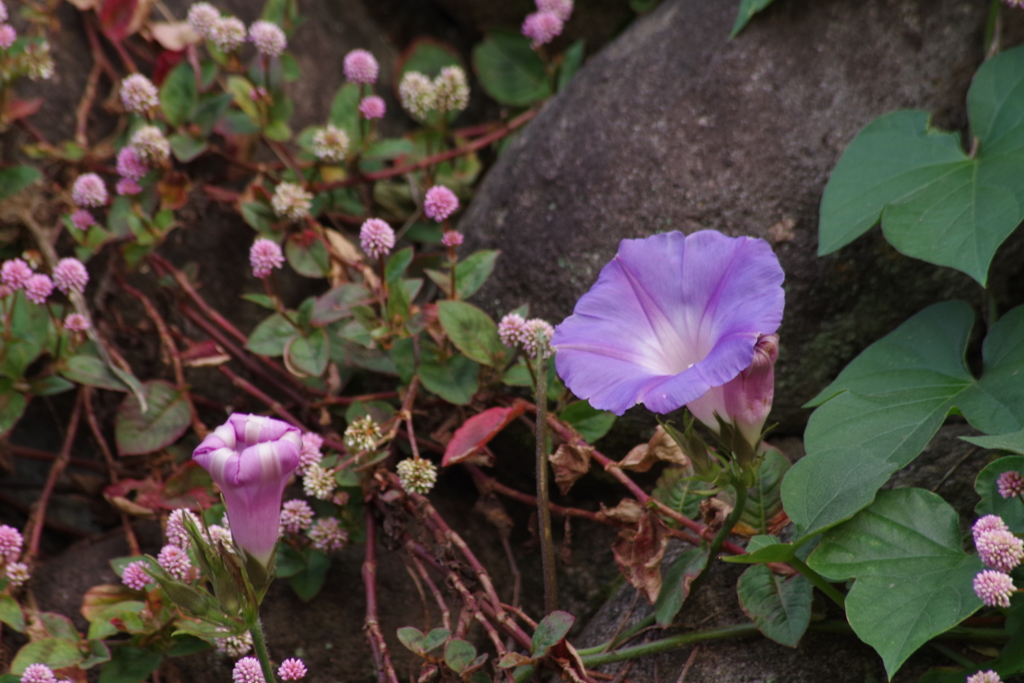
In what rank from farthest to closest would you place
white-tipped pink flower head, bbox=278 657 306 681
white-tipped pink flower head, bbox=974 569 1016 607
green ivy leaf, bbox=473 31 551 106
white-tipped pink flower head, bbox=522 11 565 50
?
green ivy leaf, bbox=473 31 551 106
white-tipped pink flower head, bbox=522 11 565 50
white-tipped pink flower head, bbox=278 657 306 681
white-tipped pink flower head, bbox=974 569 1016 607

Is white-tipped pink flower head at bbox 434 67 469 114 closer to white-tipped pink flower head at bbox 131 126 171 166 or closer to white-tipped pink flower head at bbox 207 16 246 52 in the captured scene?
white-tipped pink flower head at bbox 207 16 246 52

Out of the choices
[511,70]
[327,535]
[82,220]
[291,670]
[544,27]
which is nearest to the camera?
[291,670]

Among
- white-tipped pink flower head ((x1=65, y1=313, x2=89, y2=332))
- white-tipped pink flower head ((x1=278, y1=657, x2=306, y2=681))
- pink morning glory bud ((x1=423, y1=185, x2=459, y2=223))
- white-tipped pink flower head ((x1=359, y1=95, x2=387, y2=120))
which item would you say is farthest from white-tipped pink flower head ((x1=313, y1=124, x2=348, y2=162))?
white-tipped pink flower head ((x1=278, y1=657, x2=306, y2=681))

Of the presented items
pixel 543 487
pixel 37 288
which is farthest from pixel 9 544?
pixel 543 487

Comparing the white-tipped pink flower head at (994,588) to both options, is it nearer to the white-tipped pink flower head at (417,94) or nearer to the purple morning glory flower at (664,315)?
the purple morning glory flower at (664,315)

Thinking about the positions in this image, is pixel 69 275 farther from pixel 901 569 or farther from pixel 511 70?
pixel 901 569

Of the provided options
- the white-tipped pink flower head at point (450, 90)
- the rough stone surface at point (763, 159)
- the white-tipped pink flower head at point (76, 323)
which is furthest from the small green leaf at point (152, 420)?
the white-tipped pink flower head at point (450, 90)
